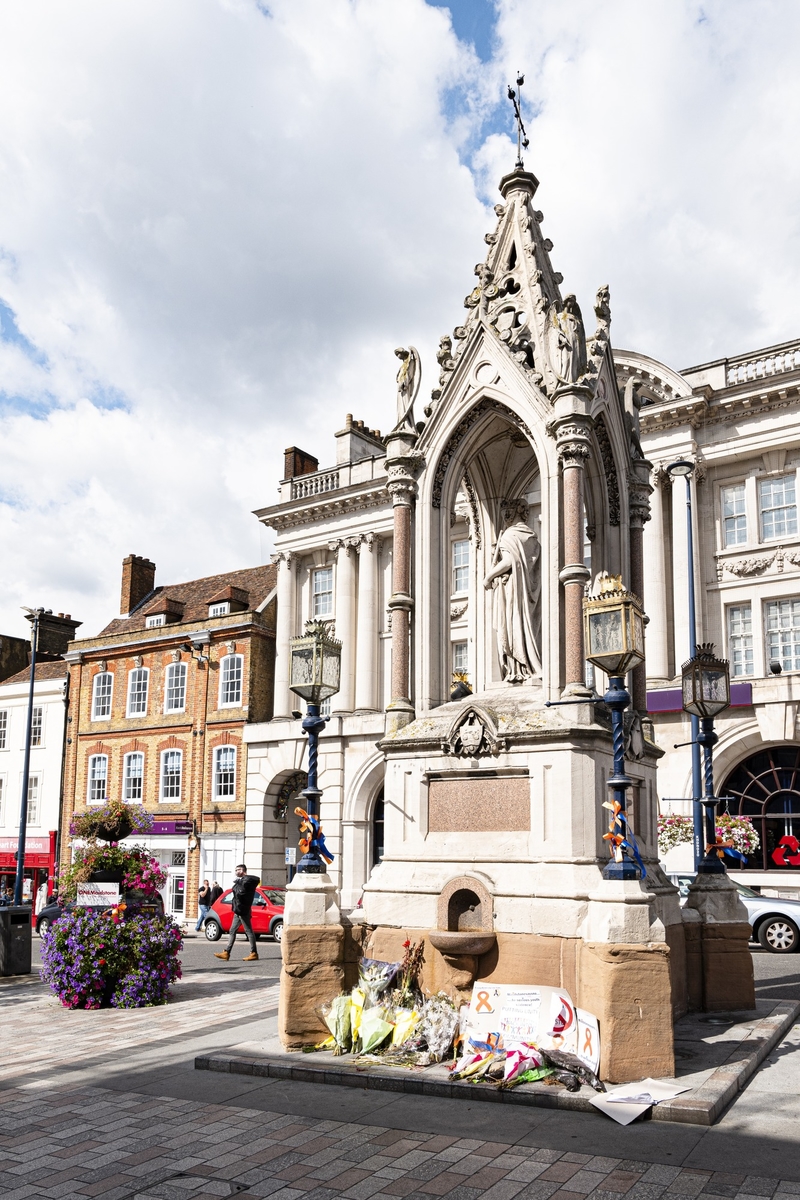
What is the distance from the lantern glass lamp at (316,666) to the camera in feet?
31.3

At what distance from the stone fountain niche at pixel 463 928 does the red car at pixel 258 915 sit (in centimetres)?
1587

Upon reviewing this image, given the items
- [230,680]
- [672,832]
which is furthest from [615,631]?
[230,680]

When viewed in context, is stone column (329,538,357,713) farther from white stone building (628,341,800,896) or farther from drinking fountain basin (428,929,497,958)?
drinking fountain basin (428,929,497,958)

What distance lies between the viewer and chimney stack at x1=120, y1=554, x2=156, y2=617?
42.9 m

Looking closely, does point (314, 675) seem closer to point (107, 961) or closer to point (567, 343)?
point (567, 343)

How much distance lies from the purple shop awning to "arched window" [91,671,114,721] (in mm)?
21680

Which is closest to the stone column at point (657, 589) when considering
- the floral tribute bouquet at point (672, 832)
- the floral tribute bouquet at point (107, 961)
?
the floral tribute bouquet at point (672, 832)

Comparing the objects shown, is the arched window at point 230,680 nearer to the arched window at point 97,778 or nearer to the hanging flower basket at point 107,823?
the arched window at point 97,778

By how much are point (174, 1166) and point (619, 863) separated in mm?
3515

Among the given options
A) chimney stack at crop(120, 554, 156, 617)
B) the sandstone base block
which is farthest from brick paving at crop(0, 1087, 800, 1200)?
chimney stack at crop(120, 554, 156, 617)

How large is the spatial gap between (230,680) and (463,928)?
2782cm

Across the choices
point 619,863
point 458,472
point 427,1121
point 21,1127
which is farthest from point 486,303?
point 21,1127

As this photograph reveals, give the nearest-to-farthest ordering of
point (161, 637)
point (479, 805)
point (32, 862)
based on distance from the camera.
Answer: point (479, 805) → point (161, 637) → point (32, 862)

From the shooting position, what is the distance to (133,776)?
37.1 meters
